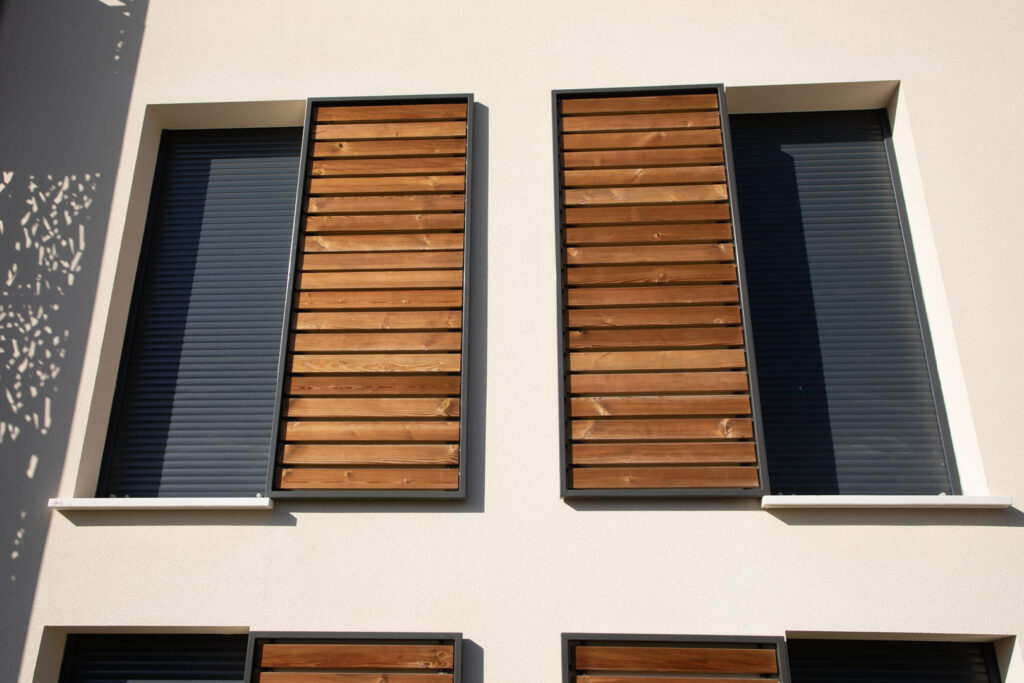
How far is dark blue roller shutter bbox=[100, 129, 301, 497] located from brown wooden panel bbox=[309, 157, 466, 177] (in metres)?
0.46

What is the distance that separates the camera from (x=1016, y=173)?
209 inches

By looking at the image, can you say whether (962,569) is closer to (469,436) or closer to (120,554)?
(469,436)

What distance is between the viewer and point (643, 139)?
5.50m

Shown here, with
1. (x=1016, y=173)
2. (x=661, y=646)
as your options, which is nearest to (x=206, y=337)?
(x=661, y=646)

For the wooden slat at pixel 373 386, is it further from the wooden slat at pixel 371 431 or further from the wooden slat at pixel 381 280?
the wooden slat at pixel 381 280

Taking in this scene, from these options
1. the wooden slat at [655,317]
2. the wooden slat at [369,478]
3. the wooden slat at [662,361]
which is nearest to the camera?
the wooden slat at [369,478]

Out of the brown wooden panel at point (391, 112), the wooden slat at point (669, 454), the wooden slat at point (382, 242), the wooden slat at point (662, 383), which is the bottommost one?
the wooden slat at point (669, 454)

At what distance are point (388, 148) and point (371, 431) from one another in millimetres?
1984

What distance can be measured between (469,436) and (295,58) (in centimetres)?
310

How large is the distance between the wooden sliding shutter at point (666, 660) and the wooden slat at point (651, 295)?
1949 millimetres

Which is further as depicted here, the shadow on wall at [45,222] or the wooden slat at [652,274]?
the wooden slat at [652,274]

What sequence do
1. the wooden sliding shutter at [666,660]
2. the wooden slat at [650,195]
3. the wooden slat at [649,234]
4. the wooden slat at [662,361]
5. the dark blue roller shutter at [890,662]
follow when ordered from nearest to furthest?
the wooden sliding shutter at [666,660], the dark blue roller shutter at [890,662], the wooden slat at [662,361], the wooden slat at [649,234], the wooden slat at [650,195]

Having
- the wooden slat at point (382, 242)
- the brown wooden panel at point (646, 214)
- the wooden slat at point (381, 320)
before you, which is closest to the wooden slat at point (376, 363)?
the wooden slat at point (381, 320)

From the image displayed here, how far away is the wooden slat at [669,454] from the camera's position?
4656 mm
